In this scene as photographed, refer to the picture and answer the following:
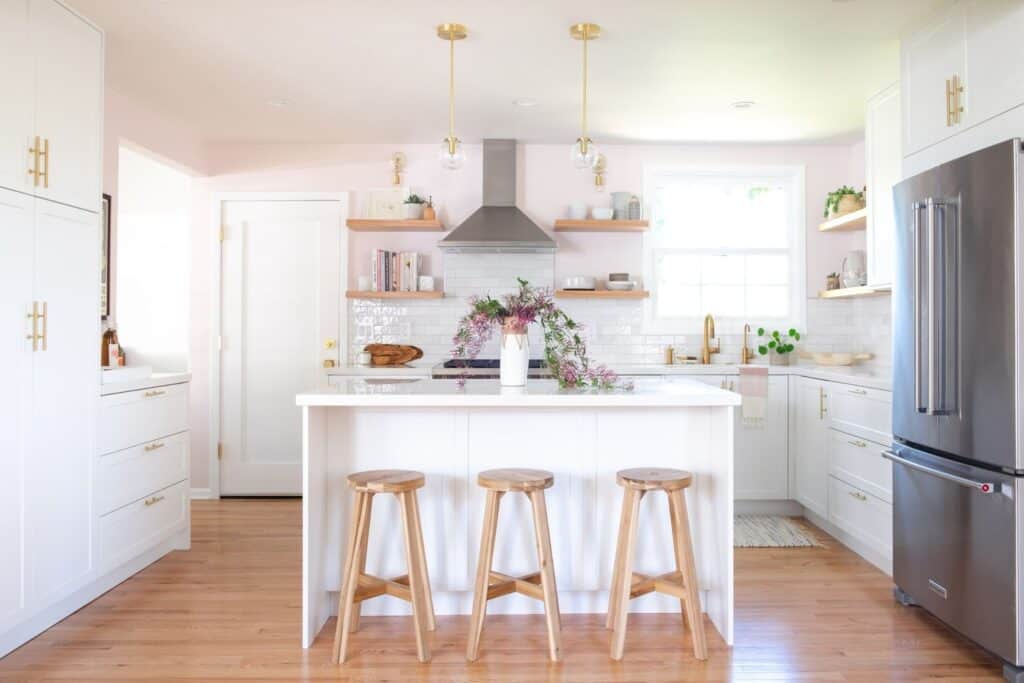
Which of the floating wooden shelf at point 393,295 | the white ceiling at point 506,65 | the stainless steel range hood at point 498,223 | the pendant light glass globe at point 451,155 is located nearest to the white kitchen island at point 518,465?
the pendant light glass globe at point 451,155

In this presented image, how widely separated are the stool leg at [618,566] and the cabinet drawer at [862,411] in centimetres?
148

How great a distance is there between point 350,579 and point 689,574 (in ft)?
3.87

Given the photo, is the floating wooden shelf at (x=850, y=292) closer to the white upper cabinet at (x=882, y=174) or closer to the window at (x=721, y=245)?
the white upper cabinet at (x=882, y=174)

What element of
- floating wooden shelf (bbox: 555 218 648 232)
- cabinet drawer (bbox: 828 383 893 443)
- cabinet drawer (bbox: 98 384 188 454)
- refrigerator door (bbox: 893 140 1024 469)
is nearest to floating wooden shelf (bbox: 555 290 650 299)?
floating wooden shelf (bbox: 555 218 648 232)

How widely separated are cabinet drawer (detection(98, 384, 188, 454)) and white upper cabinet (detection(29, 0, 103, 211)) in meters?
0.87

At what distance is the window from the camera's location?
541 centimetres

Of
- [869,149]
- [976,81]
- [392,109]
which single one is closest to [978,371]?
[976,81]

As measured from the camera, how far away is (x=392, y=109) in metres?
4.50

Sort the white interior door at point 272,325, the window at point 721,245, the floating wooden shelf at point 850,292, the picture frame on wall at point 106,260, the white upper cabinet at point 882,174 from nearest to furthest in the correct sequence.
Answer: the white upper cabinet at point 882,174, the picture frame on wall at point 106,260, the floating wooden shelf at point 850,292, the white interior door at point 272,325, the window at point 721,245

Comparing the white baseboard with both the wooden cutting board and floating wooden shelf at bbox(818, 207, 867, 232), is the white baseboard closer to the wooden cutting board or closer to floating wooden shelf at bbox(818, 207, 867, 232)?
the wooden cutting board

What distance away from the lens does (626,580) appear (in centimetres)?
260

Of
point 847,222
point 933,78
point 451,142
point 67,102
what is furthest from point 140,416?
point 847,222

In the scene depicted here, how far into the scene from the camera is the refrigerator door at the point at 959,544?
2.41 meters

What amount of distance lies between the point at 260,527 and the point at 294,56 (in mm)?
2663
